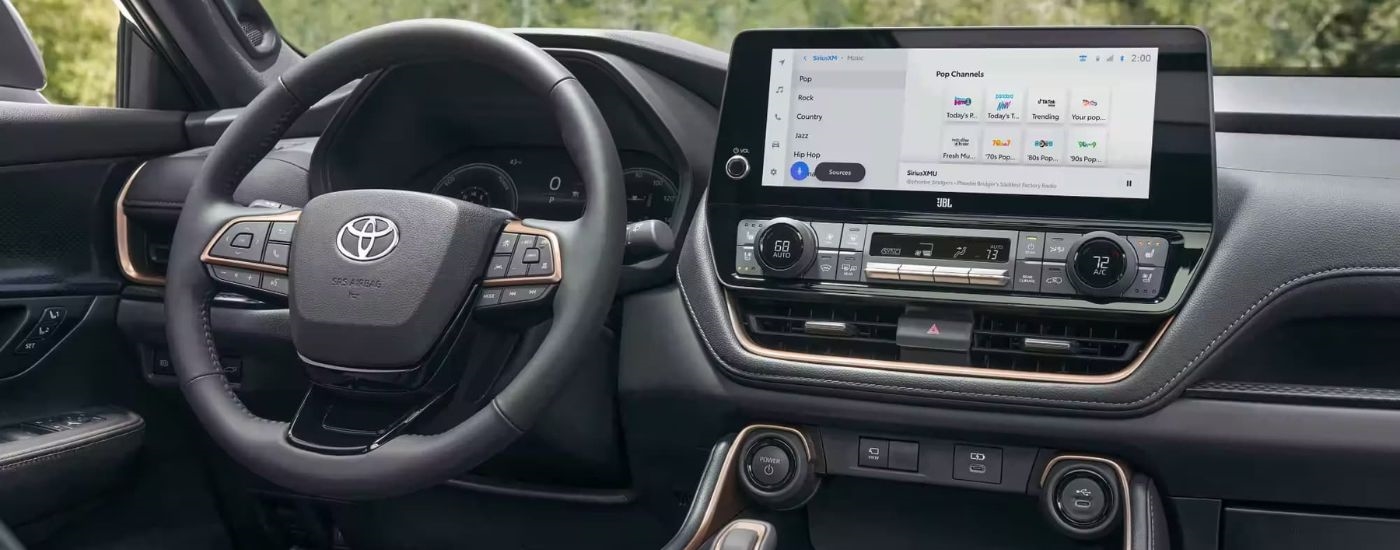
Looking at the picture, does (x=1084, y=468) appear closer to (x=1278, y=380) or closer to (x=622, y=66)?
(x=1278, y=380)

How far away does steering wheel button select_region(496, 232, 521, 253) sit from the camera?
1.44 metres

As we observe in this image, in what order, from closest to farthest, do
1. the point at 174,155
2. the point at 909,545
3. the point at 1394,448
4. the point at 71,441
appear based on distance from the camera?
1. the point at 1394,448
2. the point at 909,545
3. the point at 71,441
4. the point at 174,155

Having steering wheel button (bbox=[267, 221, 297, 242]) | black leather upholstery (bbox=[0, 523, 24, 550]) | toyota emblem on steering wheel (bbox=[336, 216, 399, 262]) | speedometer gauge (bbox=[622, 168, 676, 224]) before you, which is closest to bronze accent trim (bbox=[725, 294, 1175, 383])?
speedometer gauge (bbox=[622, 168, 676, 224])

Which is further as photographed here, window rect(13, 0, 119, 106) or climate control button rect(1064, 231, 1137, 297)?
window rect(13, 0, 119, 106)

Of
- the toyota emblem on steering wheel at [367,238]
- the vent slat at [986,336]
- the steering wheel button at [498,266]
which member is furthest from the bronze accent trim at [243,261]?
the vent slat at [986,336]

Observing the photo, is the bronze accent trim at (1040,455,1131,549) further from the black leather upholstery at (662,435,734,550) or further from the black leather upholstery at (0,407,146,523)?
the black leather upholstery at (0,407,146,523)

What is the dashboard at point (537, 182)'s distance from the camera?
182 centimetres

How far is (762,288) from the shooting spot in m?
1.60

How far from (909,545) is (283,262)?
3.05ft

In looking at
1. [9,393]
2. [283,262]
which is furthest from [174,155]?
[283,262]

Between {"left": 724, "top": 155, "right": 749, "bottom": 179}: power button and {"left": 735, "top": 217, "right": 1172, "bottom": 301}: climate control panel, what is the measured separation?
0.06 m

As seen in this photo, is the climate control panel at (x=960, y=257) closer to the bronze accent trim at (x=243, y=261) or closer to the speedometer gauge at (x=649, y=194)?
the speedometer gauge at (x=649, y=194)

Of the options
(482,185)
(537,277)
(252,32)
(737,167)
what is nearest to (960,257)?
(737,167)

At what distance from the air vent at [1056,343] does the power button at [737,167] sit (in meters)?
0.36
